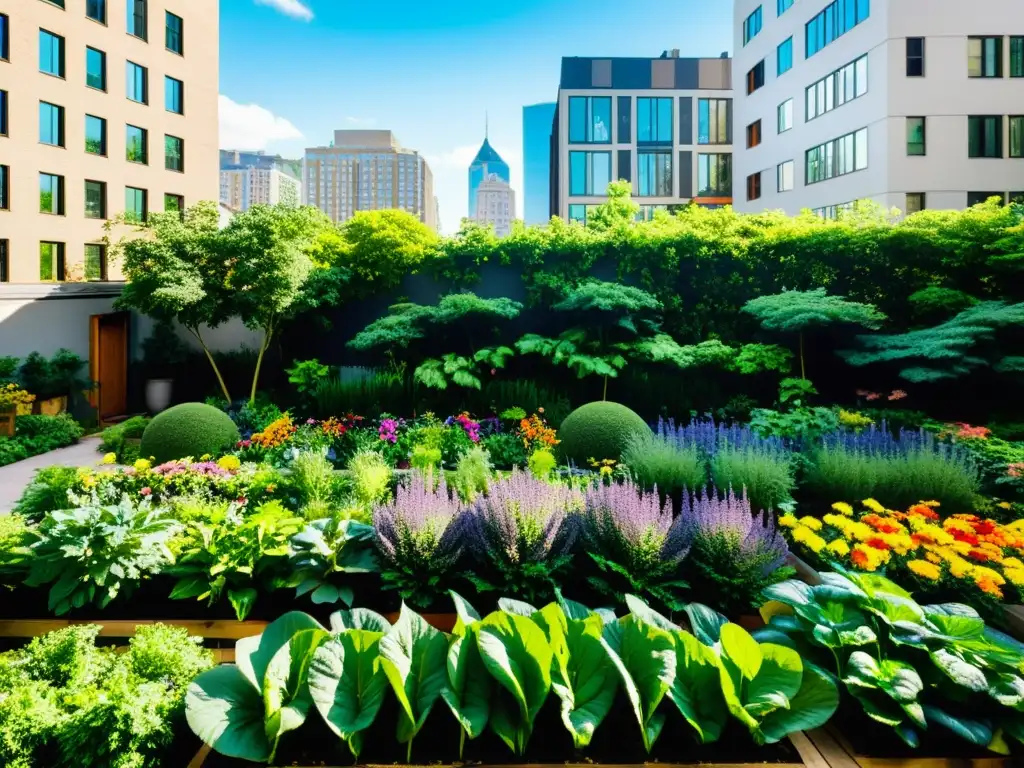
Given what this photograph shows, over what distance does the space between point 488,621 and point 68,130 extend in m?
21.9

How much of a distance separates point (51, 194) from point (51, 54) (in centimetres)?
364

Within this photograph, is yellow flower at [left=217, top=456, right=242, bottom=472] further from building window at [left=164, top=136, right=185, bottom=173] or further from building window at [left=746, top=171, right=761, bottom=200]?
building window at [left=746, top=171, right=761, bottom=200]

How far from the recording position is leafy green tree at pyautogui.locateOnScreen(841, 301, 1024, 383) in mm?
7980

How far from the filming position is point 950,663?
1914 mm

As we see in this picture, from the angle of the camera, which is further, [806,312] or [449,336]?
[449,336]

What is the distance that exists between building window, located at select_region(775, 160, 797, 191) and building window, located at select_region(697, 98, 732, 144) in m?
11.0

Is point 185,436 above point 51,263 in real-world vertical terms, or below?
below

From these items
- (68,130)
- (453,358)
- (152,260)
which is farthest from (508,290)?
(68,130)

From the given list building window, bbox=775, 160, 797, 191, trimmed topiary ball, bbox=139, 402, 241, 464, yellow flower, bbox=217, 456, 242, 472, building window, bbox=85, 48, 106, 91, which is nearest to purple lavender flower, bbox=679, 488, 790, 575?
yellow flower, bbox=217, 456, 242, 472

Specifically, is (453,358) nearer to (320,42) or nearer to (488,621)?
(488,621)

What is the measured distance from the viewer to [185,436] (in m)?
7.00

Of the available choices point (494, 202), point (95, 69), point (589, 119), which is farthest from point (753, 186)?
point (494, 202)

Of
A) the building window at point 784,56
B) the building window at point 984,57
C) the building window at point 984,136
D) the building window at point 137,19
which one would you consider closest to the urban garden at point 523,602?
the building window at point 984,136

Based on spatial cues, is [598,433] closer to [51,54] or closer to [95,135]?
[51,54]
